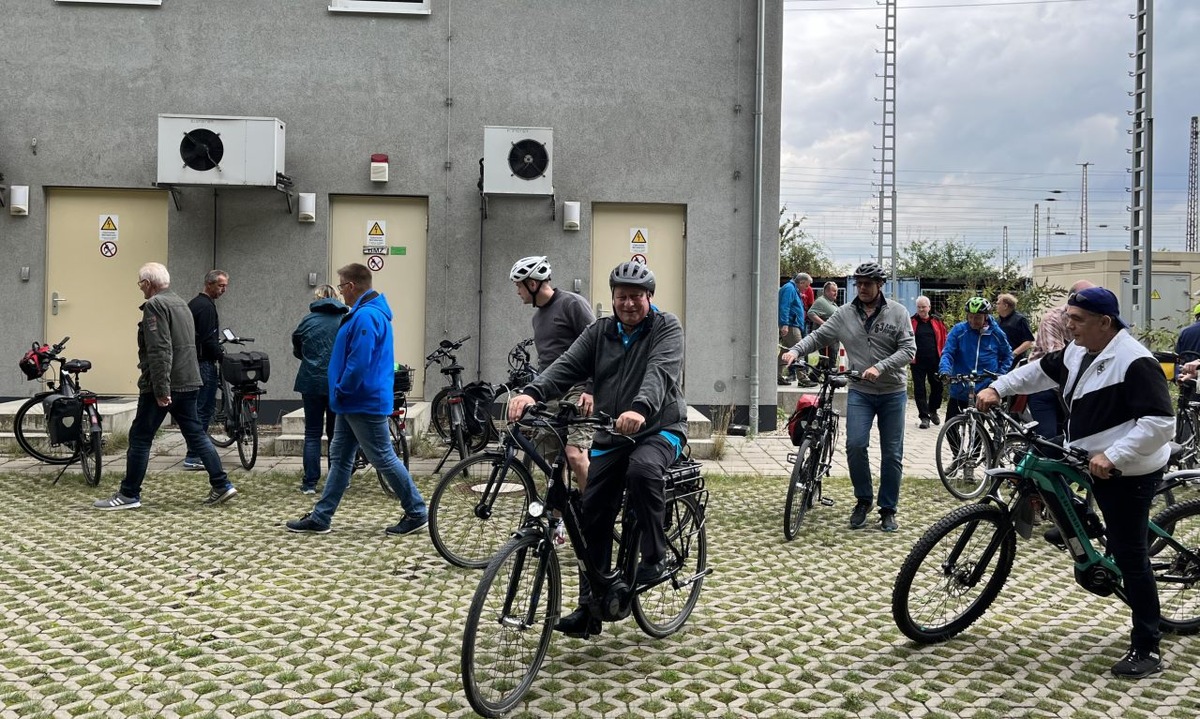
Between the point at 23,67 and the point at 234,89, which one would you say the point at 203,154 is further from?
the point at 23,67

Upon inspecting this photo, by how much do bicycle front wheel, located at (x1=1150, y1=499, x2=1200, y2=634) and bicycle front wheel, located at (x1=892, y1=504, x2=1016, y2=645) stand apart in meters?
0.77

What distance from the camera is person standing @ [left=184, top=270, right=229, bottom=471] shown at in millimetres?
10836

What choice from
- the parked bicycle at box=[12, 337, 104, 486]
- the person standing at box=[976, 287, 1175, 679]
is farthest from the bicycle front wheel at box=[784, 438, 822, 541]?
the parked bicycle at box=[12, 337, 104, 486]

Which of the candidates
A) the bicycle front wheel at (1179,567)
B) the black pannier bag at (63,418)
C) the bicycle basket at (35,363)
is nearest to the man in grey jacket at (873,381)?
the bicycle front wheel at (1179,567)

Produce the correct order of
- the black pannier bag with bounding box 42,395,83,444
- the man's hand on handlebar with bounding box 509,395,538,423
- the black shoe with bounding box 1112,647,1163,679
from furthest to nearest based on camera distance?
the black pannier bag with bounding box 42,395,83,444, the black shoe with bounding box 1112,647,1163,679, the man's hand on handlebar with bounding box 509,395,538,423

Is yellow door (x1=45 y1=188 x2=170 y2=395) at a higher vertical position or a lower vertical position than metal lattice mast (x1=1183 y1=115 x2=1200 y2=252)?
lower

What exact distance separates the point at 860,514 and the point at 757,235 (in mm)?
6092

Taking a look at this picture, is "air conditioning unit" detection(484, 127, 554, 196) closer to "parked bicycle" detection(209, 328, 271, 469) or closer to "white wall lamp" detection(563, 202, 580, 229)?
"white wall lamp" detection(563, 202, 580, 229)

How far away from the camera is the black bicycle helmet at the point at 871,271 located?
8375mm

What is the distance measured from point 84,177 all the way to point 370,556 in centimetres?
857

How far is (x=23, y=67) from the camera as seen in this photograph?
13.7 m

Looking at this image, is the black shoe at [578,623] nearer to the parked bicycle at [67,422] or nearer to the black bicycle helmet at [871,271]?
the black bicycle helmet at [871,271]

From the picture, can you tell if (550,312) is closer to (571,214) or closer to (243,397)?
(243,397)

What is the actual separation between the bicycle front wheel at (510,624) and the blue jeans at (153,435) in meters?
5.20
